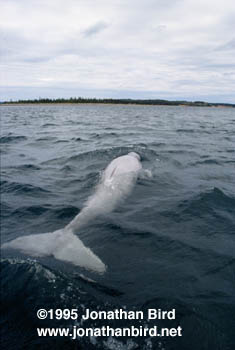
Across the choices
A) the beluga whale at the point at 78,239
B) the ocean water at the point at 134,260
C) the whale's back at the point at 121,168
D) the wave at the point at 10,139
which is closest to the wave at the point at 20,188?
the ocean water at the point at 134,260

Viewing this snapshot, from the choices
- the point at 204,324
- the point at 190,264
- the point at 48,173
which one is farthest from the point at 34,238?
the point at 48,173

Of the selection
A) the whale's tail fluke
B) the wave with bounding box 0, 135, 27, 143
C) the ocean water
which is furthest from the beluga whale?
the wave with bounding box 0, 135, 27, 143

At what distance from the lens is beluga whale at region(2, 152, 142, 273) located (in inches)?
253

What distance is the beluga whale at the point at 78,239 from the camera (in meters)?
6.44

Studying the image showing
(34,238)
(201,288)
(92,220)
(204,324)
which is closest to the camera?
(204,324)

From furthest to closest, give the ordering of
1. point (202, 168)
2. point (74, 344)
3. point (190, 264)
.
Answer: point (202, 168) < point (190, 264) < point (74, 344)

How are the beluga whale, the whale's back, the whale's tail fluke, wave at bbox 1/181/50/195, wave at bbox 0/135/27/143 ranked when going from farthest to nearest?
wave at bbox 0/135/27/143 < the whale's back < wave at bbox 1/181/50/195 < the beluga whale < the whale's tail fluke

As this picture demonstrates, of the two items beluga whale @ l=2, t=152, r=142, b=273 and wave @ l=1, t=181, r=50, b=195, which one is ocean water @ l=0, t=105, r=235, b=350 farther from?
beluga whale @ l=2, t=152, r=142, b=273

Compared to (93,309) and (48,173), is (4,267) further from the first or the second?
(48,173)

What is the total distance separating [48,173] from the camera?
1400 centimetres

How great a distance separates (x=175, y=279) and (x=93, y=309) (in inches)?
77.7

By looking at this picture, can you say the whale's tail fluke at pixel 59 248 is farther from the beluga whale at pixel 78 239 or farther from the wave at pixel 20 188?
the wave at pixel 20 188

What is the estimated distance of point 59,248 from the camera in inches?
271

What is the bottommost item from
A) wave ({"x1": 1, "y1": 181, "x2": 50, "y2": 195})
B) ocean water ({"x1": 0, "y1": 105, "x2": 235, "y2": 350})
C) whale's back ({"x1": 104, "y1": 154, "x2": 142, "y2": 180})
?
ocean water ({"x1": 0, "y1": 105, "x2": 235, "y2": 350})
